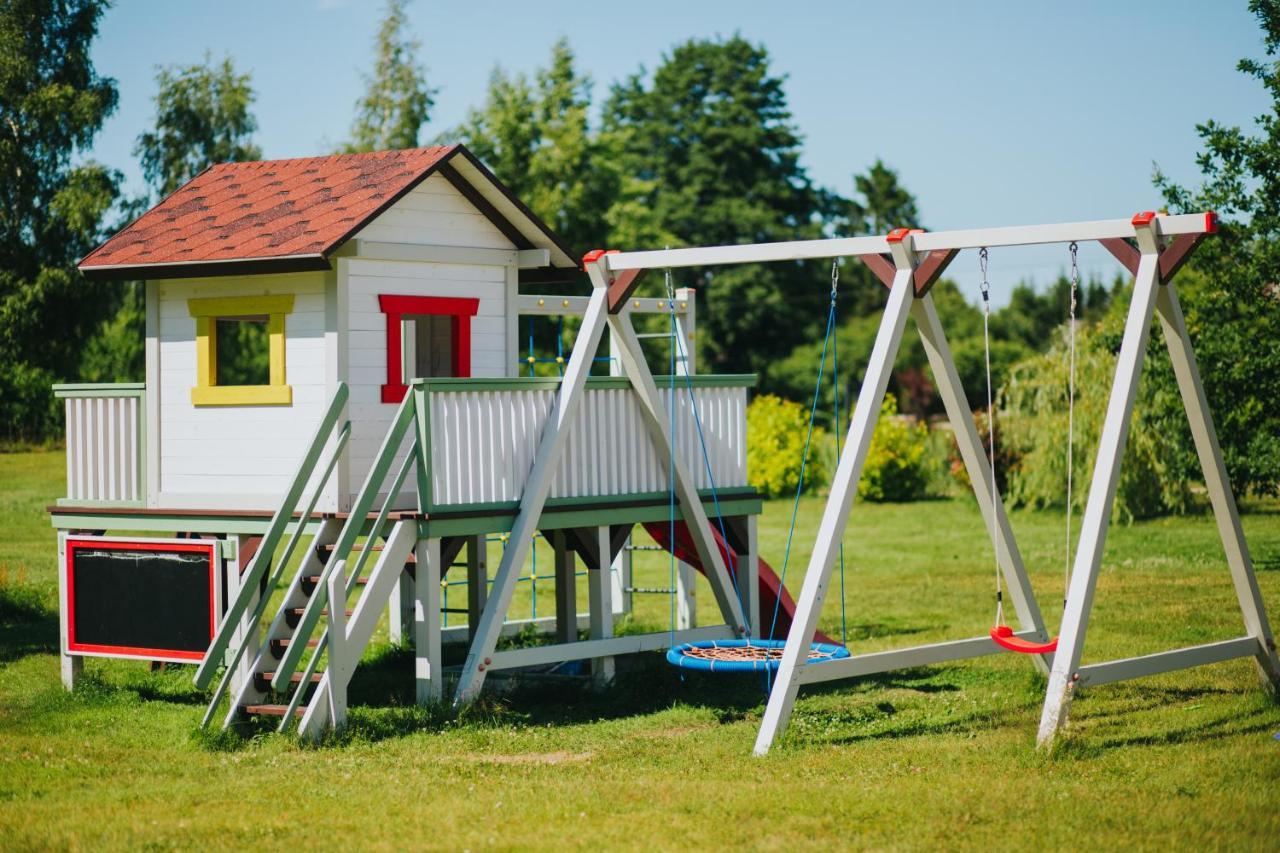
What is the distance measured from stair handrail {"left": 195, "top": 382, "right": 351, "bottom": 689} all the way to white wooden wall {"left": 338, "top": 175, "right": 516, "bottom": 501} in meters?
0.66

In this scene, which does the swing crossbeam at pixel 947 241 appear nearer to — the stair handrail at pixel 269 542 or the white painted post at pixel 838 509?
the white painted post at pixel 838 509

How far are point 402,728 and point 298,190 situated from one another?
5.47m

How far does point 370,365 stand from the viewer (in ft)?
43.8

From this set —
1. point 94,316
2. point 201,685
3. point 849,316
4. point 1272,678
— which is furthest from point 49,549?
point 849,316

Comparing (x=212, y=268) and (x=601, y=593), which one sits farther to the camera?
(x=601, y=593)

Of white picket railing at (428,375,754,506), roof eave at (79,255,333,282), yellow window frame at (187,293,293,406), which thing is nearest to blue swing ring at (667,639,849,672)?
white picket railing at (428,375,754,506)

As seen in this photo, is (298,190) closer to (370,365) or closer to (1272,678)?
(370,365)

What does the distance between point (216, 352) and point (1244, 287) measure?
12.4 m

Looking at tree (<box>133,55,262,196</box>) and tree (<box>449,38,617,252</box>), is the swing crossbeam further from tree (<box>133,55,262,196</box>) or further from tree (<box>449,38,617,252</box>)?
tree (<box>449,38,617,252</box>)

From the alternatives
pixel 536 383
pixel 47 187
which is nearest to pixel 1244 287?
pixel 536 383

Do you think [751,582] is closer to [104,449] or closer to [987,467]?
[987,467]

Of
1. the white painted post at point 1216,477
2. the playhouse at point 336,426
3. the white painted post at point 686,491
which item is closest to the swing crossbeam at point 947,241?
the white painted post at point 1216,477

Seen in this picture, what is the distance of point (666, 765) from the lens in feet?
34.6

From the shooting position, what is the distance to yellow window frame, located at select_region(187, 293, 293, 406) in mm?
13398
